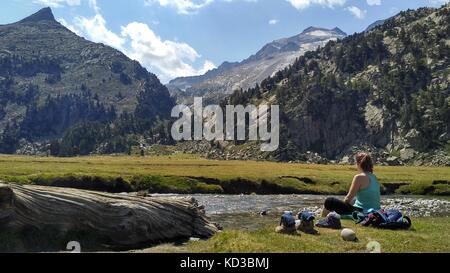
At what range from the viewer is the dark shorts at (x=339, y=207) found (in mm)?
24844

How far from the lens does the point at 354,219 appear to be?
24781 mm

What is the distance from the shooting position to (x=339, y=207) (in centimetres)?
2494

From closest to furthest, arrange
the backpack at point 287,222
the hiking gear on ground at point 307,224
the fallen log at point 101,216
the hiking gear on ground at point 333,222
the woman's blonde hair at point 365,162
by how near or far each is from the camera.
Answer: the fallen log at point 101,216, the backpack at point 287,222, the hiking gear on ground at point 307,224, the hiking gear on ground at point 333,222, the woman's blonde hair at point 365,162

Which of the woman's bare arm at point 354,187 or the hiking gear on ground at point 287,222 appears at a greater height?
the woman's bare arm at point 354,187

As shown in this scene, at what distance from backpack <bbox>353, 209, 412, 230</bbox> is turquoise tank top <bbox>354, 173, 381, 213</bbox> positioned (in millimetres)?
531

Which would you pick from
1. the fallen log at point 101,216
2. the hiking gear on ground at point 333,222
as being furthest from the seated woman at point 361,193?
the fallen log at point 101,216

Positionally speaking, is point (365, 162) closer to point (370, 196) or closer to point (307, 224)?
point (370, 196)

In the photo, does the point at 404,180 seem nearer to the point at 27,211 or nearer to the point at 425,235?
the point at 425,235

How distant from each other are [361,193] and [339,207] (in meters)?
1.42

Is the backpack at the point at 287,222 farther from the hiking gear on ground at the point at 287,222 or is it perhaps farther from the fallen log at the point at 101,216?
the fallen log at the point at 101,216

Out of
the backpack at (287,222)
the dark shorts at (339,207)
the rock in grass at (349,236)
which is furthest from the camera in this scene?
the dark shorts at (339,207)

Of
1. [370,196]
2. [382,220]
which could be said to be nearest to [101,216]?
[370,196]
